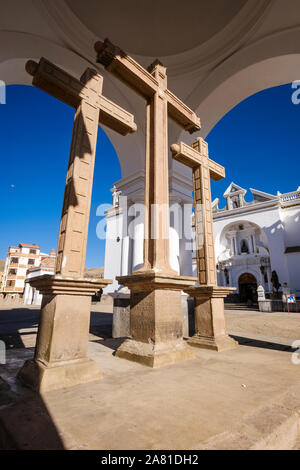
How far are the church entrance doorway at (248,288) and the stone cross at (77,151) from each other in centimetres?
2595

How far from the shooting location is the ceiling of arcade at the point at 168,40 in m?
4.76

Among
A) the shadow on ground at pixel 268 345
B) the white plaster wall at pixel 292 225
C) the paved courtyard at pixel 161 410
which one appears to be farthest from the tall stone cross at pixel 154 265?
the white plaster wall at pixel 292 225

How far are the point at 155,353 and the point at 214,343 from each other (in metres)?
1.28

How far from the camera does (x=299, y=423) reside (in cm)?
146

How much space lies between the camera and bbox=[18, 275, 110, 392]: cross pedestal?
6.42 feet

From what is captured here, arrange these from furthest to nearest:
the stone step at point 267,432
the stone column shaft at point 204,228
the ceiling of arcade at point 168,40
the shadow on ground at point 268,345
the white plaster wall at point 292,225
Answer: the white plaster wall at point 292,225 → the ceiling of arcade at point 168,40 → the stone column shaft at point 204,228 → the shadow on ground at point 268,345 → the stone step at point 267,432

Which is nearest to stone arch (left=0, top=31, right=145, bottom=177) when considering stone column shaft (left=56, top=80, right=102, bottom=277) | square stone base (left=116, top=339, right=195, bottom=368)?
stone column shaft (left=56, top=80, right=102, bottom=277)

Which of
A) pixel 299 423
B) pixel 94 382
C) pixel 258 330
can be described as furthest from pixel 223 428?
pixel 258 330

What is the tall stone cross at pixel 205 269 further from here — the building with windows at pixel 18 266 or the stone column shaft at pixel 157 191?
the building with windows at pixel 18 266

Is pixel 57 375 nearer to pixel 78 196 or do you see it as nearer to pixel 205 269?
pixel 78 196

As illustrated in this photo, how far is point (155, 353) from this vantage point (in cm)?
249

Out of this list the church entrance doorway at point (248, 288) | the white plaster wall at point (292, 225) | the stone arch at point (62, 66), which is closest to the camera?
the stone arch at point (62, 66)

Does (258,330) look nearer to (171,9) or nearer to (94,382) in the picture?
(94,382)

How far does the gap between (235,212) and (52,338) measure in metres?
27.5
